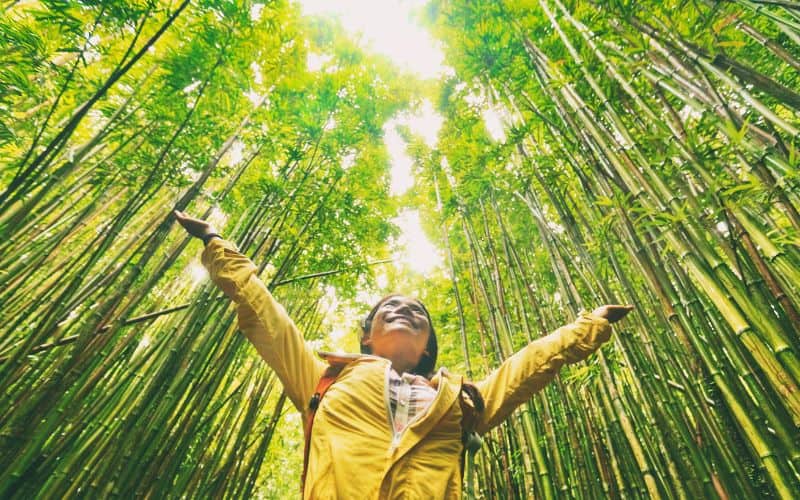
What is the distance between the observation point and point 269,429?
3.01 metres

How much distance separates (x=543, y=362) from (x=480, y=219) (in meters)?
2.31

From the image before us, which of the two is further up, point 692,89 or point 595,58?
point 595,58

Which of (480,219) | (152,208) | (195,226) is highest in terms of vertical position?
(480,219)

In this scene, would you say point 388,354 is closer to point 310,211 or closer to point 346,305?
point 310,211

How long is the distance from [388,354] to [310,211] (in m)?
1.43

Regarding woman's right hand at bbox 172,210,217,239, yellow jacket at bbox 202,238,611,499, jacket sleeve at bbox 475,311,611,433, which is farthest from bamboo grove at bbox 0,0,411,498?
jacket sleeve at bbox 475,311,611,433

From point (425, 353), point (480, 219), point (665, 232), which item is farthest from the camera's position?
point (480, 219)

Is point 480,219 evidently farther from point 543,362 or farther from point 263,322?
point 263,322

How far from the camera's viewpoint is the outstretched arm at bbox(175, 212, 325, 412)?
4.03 ft

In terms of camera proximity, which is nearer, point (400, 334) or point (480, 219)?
point (400, 334)

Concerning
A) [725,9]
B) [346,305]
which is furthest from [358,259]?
[725,9]

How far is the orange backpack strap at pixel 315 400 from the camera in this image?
1188 mm

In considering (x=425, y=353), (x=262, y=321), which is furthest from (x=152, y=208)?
(x=425, y=353)

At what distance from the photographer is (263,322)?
4.03 feet
